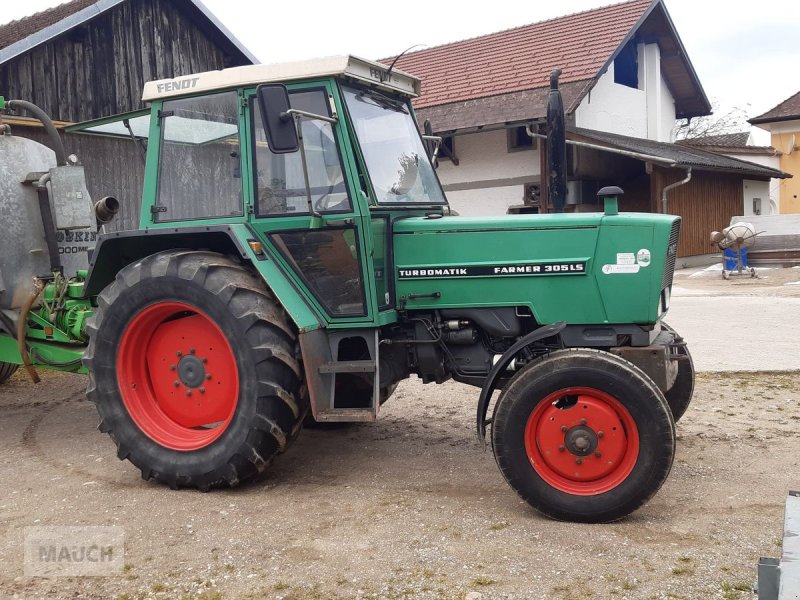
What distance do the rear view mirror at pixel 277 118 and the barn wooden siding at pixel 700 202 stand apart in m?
16.0

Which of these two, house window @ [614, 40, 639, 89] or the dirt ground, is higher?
house window @ [614, 40, 639, 89]

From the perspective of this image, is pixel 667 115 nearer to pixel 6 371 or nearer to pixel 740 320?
pixel 740 320

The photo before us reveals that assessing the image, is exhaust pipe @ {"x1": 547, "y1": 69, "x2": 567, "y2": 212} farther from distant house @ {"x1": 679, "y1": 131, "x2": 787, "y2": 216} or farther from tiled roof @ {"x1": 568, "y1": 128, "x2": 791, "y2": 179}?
distant house @ {"x1": 679, "y1": 131, "x2": 787, "y2": 216}

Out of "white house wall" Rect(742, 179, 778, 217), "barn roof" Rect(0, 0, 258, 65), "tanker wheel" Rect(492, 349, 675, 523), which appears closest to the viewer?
"tanker wheel" Rect(492, 349, 675, 523)

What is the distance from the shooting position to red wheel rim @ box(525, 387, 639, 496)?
402 cm

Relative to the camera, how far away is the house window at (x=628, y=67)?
21.0 meters

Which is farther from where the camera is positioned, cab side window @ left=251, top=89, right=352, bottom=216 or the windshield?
the windshield

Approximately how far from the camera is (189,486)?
4672 millimetres

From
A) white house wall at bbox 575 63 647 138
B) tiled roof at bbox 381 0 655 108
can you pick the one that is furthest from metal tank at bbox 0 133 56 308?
white house wall at bbox 575 63 647 138

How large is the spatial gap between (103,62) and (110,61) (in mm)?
123

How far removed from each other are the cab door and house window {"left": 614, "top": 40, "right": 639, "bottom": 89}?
18.0m

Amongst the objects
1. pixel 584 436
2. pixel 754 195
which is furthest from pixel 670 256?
pixel 754 195

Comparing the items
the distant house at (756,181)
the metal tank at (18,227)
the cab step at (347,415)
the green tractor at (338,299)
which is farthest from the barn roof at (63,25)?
the distant house at (756,181)

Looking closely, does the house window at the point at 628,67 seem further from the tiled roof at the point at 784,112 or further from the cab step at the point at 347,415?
the cab step at the point at 347,415
